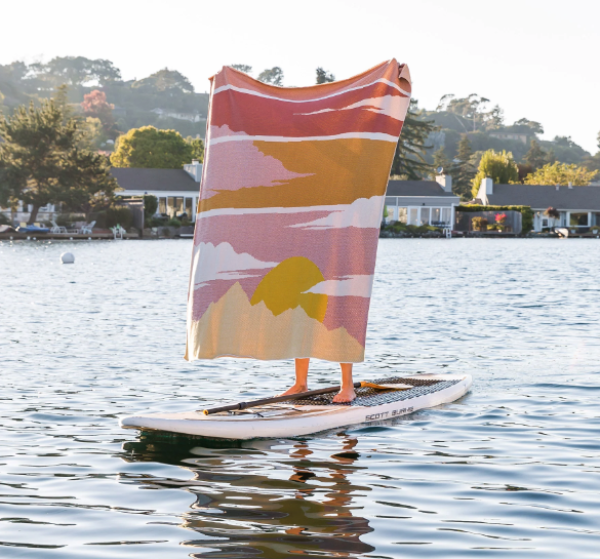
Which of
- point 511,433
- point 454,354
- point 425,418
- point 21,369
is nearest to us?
point 511,433

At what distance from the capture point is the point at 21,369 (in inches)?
518

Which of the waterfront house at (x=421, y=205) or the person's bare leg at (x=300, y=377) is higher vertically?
the waterfront house at (x=421, y=205)

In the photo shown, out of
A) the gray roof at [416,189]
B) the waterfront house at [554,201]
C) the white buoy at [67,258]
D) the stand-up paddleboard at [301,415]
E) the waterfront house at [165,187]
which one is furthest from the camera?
the waterfront house at [554,201]

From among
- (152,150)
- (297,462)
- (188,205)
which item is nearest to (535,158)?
(152,150)

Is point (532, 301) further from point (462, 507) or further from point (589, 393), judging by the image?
point (462, 507)

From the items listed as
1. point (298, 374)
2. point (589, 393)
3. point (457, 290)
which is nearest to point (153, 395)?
point (298, 374)

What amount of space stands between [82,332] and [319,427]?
9.85 metres

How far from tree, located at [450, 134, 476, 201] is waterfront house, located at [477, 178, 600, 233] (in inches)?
941

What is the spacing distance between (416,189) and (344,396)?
8369cm

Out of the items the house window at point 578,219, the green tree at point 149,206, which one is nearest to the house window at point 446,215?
the house window at point 578,219

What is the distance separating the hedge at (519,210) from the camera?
88625mm

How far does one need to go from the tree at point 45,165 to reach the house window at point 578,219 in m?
48.7

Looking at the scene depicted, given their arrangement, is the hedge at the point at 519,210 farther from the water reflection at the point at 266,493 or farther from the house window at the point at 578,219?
the water reflection at the point at 266,493

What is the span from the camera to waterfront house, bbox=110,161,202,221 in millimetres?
82938
